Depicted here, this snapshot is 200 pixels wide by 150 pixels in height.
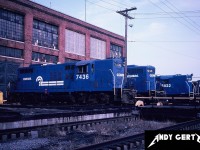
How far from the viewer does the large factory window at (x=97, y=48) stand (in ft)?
128

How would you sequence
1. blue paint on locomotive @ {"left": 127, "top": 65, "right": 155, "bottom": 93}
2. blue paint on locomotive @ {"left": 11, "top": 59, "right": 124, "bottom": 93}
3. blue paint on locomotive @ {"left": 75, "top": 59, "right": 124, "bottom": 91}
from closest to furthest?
blue paint on locomotive @ {"left": 75, "top": 59, "right": 124, "bottom": 91}, blue paint on locomotive @ {"left": 11, "top": 59, "right": 124, "bottom": 93}, blue paint on locomotive @ {"left": 127, "top": 65, "right": 155, "bottom": 93}

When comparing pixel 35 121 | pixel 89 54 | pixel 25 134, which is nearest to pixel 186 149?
pixel 25 134

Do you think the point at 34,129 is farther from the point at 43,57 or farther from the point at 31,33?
the point at 43,57

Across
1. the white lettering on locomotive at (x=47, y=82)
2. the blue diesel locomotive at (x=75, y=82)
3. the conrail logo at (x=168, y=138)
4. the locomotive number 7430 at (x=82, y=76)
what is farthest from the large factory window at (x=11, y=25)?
the conrail logo at (x=168, y=138)

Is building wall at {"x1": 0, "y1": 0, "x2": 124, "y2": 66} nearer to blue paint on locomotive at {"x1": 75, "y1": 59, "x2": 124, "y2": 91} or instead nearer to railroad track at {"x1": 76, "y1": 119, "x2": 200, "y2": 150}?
blue paint on locomotive at {"x1": 75, "y1": 59, "x2": 124, "y2": 91}

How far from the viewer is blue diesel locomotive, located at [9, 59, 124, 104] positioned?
722 inches

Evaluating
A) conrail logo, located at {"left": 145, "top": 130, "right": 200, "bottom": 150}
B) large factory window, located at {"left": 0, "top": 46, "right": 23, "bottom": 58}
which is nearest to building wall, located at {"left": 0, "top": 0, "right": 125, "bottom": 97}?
large factory window, located at {"left": 0, "top": 46, "right": 23, "bottom": 58}

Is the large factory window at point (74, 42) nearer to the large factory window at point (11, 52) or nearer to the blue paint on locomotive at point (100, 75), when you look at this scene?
the large factory window at point (11, 52)

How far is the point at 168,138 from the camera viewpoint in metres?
3.57

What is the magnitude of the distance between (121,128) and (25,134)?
4.18 metres

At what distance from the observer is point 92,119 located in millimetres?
11359

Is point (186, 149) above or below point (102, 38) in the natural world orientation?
below

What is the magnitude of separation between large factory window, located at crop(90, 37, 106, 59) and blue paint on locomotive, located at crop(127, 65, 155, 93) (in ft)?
55.5

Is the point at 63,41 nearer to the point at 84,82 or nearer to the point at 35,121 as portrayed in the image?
the point at 84,82
